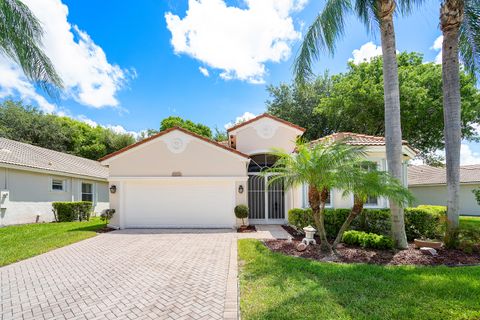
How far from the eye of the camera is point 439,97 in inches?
762

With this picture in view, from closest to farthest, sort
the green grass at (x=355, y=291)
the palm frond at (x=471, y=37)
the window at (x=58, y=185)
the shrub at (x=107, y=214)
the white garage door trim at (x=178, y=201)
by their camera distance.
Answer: the green grass at (x=355, y=291), the palm frond at (x=471, y=37), the shrub at (x=107, y=214), the white garage door trim at (x=178, y=201), the window at (x=58, y=185)

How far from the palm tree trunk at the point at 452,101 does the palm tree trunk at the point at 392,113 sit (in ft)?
6.23

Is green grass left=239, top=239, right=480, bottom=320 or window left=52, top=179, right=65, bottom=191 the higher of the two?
window left=52, top=179, right=65, bottom=191

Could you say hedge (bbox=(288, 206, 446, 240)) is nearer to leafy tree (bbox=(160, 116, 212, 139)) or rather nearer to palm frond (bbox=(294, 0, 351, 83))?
palm frond (bbox=(294, 0, 351, 83))

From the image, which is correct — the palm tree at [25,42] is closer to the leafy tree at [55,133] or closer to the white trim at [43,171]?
the white trim at [43,171]

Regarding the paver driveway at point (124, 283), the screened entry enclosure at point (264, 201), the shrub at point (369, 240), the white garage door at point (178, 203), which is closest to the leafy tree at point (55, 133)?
the white garage door at point (178, 203)

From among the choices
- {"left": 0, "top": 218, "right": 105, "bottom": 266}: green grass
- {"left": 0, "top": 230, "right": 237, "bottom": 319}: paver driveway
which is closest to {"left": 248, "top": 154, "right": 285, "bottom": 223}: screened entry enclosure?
{"left": 0, "top": 230, "right": 237, "bottom": 319}: paver driveway

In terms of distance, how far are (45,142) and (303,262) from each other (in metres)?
40.4

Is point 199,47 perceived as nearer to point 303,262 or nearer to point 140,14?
point 140,14

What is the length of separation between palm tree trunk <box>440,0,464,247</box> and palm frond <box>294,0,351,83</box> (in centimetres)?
361

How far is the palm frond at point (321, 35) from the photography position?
10.0m

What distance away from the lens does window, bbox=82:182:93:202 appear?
22.3 m

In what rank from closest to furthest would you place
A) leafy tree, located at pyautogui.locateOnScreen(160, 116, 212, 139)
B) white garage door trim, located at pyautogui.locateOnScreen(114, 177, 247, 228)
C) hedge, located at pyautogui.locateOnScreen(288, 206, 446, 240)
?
hedge, located at pyautogui.locateOnScreen(288, 206, 446, 240), white garage door trim, located at pyautogui.locateOnScreen(114, 177, 247, 228), leafy tree, located at pyautogui.locateOnScreen(160, 116, 212, 139)

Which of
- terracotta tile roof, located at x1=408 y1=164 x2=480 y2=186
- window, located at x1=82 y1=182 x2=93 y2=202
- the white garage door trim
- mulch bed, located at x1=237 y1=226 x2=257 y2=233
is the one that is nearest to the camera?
mulch bed, located at x1=237 y1=226 x2=257 y2=233
